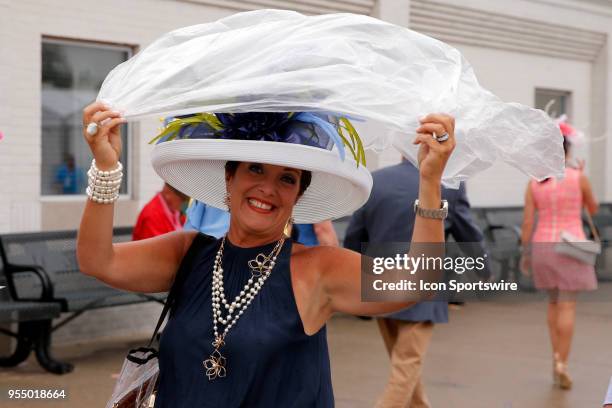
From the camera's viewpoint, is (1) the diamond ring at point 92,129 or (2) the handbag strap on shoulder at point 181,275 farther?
(2) the handbag strap on shoulder at point 181,275

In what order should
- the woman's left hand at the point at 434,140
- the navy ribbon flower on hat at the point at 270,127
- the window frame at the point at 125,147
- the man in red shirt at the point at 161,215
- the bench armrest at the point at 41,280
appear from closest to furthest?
the woman's left hand at the point at 434,140 → the navy ribbon flower on hat at the point at 270,127 → the man in red shirt at the point at 161,215 → the bench armrest at the point at 41,280 → the window frame at the point at 125,147

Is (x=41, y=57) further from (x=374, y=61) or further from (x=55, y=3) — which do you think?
(x=374, y=61)

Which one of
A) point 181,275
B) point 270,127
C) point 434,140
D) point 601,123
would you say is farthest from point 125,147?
point 601,123

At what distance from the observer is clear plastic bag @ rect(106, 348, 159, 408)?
298 centimetres

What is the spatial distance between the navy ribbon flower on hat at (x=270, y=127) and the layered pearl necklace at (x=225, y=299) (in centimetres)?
33

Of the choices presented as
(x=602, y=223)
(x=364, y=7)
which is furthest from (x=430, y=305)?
(x=602, y=223)

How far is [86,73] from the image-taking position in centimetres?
1024

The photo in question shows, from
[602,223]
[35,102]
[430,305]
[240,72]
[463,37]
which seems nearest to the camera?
[240,72]

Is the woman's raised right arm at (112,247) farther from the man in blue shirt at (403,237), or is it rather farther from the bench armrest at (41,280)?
the bench armrest at (41,280)

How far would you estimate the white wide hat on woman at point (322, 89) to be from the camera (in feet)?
9.02

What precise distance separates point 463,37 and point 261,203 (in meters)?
12.2

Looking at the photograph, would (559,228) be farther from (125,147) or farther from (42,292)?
(125,147)

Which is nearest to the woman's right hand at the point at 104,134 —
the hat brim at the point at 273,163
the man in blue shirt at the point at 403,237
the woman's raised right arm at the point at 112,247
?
the woman's raised right arm at the point at 112,247

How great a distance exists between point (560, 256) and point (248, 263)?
5.41m
